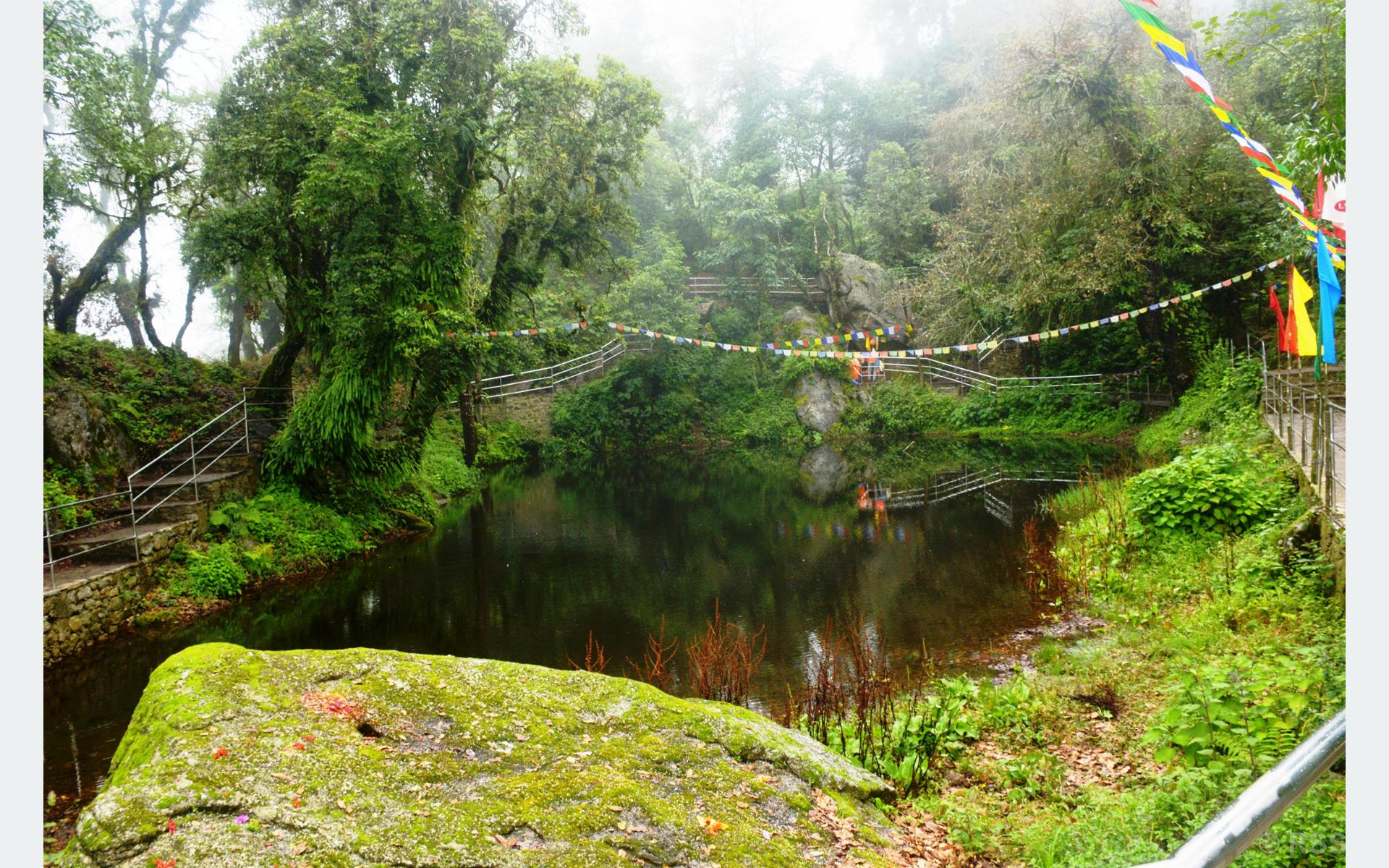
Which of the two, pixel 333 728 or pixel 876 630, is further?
pixel 876 630

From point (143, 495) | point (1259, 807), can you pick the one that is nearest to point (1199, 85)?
point (1259, 807)

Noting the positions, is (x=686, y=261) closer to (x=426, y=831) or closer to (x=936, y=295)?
(x=936, y=295)

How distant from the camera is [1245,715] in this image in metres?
3.90

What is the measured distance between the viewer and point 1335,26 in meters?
5.33

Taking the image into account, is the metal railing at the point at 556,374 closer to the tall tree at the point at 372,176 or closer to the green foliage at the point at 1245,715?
the tall tree at the point at 372,176

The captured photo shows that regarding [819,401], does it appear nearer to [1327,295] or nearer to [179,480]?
[179,480]

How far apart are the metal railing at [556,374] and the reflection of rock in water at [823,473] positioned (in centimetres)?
705

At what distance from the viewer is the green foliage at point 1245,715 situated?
374 centimetres

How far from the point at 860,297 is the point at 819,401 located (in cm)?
437

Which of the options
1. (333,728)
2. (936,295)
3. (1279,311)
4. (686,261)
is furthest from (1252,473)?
(686,261)

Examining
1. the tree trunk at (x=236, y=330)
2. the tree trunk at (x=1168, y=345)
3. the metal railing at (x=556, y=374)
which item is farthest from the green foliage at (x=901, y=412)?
the tree trunk at (x=236, y=330)

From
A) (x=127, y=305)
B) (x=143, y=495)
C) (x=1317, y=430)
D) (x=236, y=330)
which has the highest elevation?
(x=127, y=305)

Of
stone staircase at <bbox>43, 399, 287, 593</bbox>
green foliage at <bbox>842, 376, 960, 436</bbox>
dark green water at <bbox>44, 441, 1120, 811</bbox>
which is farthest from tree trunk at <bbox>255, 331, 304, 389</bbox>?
green foliage at <bbox>842, 376, 960, 436</bbox>

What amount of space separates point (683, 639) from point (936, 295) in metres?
15.6
